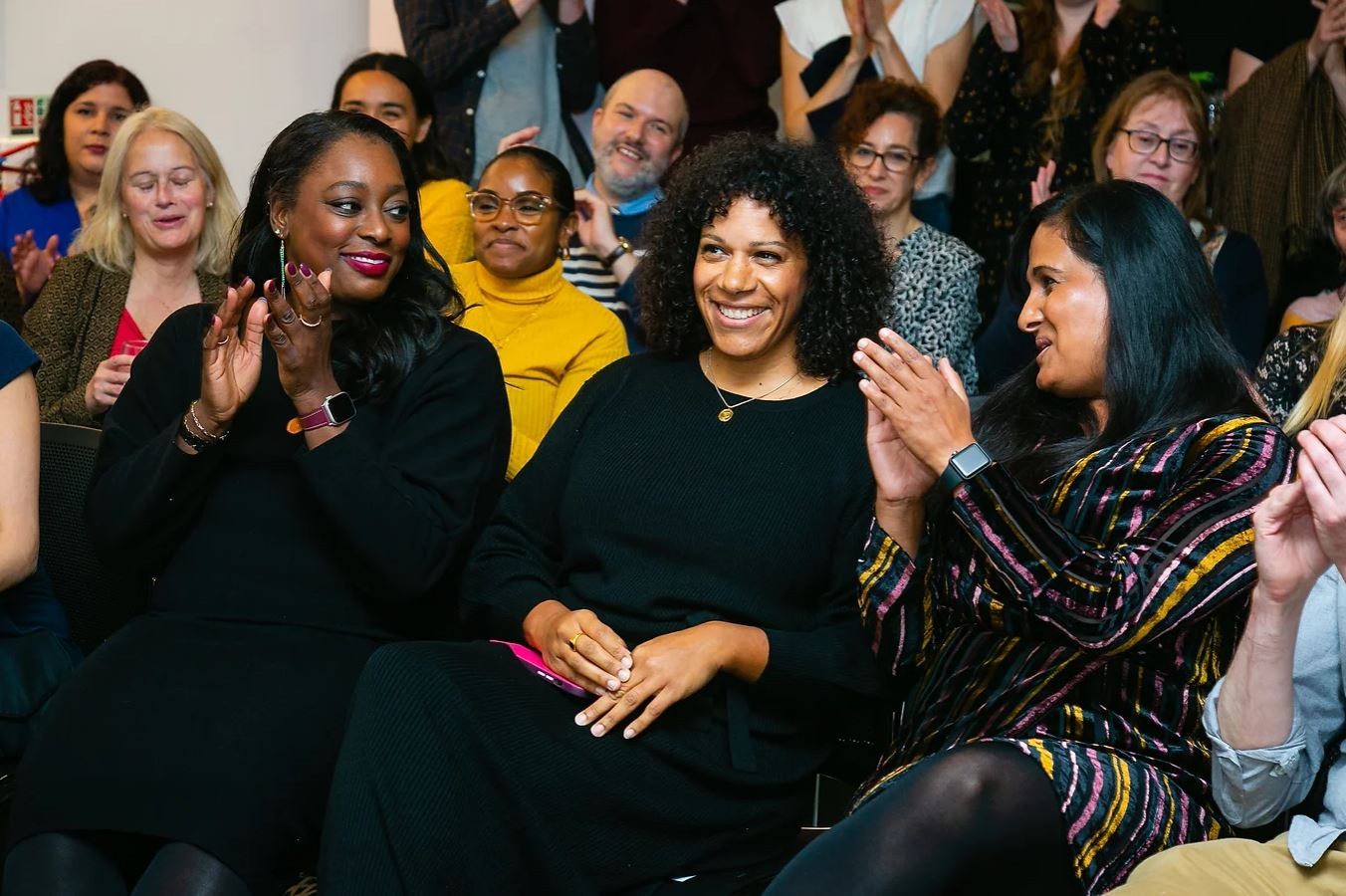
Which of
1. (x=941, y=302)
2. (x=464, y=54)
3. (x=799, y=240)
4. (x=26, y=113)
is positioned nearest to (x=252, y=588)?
(x=799, y=240)

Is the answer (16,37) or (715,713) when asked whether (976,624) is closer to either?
(715,713)

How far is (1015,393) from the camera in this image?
253 centimetres

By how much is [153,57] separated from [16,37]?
1.88ft

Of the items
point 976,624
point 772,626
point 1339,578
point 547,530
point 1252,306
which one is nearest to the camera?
point 1339,578

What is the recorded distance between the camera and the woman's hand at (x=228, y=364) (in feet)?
7.83

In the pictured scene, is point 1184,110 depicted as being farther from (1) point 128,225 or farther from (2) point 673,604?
(1) point 128,225

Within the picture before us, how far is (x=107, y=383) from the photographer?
318 centimetres

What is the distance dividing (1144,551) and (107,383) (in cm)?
213

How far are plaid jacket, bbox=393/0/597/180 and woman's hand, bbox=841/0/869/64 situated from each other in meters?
0.79

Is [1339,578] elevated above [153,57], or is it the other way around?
[153,57]

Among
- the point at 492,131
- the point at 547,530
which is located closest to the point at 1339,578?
the point at 547,530

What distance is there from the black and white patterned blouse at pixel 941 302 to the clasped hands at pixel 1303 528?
1.89 metres

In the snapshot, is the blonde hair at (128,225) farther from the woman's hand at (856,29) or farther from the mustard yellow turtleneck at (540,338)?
the woman's hand at (856,29)

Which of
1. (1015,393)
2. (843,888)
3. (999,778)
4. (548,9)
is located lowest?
(843,888)
